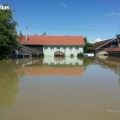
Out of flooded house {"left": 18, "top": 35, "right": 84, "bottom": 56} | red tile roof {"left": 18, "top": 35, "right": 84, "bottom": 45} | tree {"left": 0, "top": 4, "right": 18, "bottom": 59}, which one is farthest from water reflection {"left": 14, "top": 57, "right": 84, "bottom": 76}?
red tile roof {"left": 18, "top": 35, "right": 84, "bottom": 45}

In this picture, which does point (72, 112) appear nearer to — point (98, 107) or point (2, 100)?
point (98, 107)

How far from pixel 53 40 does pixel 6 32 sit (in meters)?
18.6

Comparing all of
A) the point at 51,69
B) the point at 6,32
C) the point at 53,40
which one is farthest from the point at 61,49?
the point at 51,69

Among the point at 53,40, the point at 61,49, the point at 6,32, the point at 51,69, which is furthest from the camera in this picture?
the point at 53,40

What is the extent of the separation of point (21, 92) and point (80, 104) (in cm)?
236

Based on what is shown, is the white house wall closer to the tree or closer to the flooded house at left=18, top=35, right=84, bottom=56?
the flooded house at left=18, top=35, right=84, bottom=56

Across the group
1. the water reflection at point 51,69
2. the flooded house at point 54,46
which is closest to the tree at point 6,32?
the water reflection at point 51,69

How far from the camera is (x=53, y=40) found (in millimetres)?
36781

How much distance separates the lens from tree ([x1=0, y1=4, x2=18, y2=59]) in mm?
18547

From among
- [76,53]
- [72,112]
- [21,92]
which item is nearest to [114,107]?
[72,112]

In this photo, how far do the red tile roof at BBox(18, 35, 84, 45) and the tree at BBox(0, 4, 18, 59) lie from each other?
14236mm

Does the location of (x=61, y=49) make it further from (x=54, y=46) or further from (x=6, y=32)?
(x=6, y=32)

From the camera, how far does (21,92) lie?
17.5 ft

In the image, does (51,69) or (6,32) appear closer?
(51,69)
